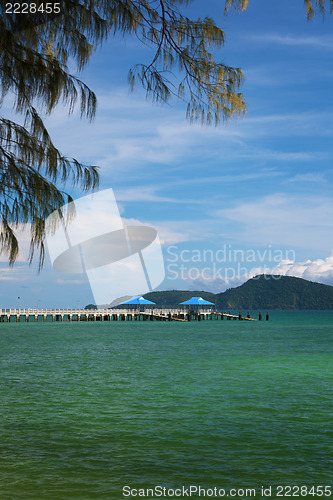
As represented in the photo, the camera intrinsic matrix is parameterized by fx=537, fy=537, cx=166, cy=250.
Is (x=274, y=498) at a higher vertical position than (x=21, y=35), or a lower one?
lower

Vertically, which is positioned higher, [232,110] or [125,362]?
[232,110]

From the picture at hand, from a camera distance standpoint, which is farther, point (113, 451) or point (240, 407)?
point (240, 407)

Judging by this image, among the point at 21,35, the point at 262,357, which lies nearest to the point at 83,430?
the point at 21,35

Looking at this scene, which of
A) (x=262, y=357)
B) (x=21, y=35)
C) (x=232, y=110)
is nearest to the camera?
(x=21, y=35)

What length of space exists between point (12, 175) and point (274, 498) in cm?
557

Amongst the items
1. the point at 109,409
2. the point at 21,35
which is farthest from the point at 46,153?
the point at 109,409

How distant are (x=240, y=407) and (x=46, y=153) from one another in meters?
9.98

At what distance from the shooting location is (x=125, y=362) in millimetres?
26312

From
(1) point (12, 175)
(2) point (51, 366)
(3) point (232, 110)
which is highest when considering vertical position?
(3) point (232, 110)

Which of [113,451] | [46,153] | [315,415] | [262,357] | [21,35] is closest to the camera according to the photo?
[21,35]

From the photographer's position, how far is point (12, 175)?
5.86m

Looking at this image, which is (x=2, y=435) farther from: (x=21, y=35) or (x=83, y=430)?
(x=21, y=35)

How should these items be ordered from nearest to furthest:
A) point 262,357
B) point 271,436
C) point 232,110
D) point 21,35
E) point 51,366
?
1. point 21,35
2. point 232,110
3. point 271,436
4. point 51,366
5. point 262,357

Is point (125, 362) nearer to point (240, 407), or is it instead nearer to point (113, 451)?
point (240, 407)
